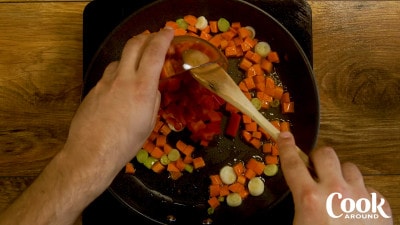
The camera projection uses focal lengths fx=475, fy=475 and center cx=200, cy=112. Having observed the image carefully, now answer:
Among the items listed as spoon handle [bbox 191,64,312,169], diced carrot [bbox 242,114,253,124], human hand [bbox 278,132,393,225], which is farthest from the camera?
diced carrot [bbox 242,114,253,124]

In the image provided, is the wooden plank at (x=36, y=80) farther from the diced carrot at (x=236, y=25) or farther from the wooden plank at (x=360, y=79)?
the wooden plank at (x=360, y=79)

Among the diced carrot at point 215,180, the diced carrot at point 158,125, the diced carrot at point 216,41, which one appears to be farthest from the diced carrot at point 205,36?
the diced carrot at point 215,180

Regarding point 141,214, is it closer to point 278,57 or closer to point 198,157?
point 198,157

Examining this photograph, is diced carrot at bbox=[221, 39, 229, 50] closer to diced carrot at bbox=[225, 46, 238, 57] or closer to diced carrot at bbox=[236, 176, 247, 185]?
diced carrot at bbox=[225, 46, 238, 57]

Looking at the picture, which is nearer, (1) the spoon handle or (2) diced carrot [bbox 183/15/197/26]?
(1) the spoon handle

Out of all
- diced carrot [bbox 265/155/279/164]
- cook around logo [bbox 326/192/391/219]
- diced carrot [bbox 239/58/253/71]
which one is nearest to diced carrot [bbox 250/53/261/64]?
diced carrot [bbox 239/58/253/71]

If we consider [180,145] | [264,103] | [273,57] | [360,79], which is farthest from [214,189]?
[360,79]
